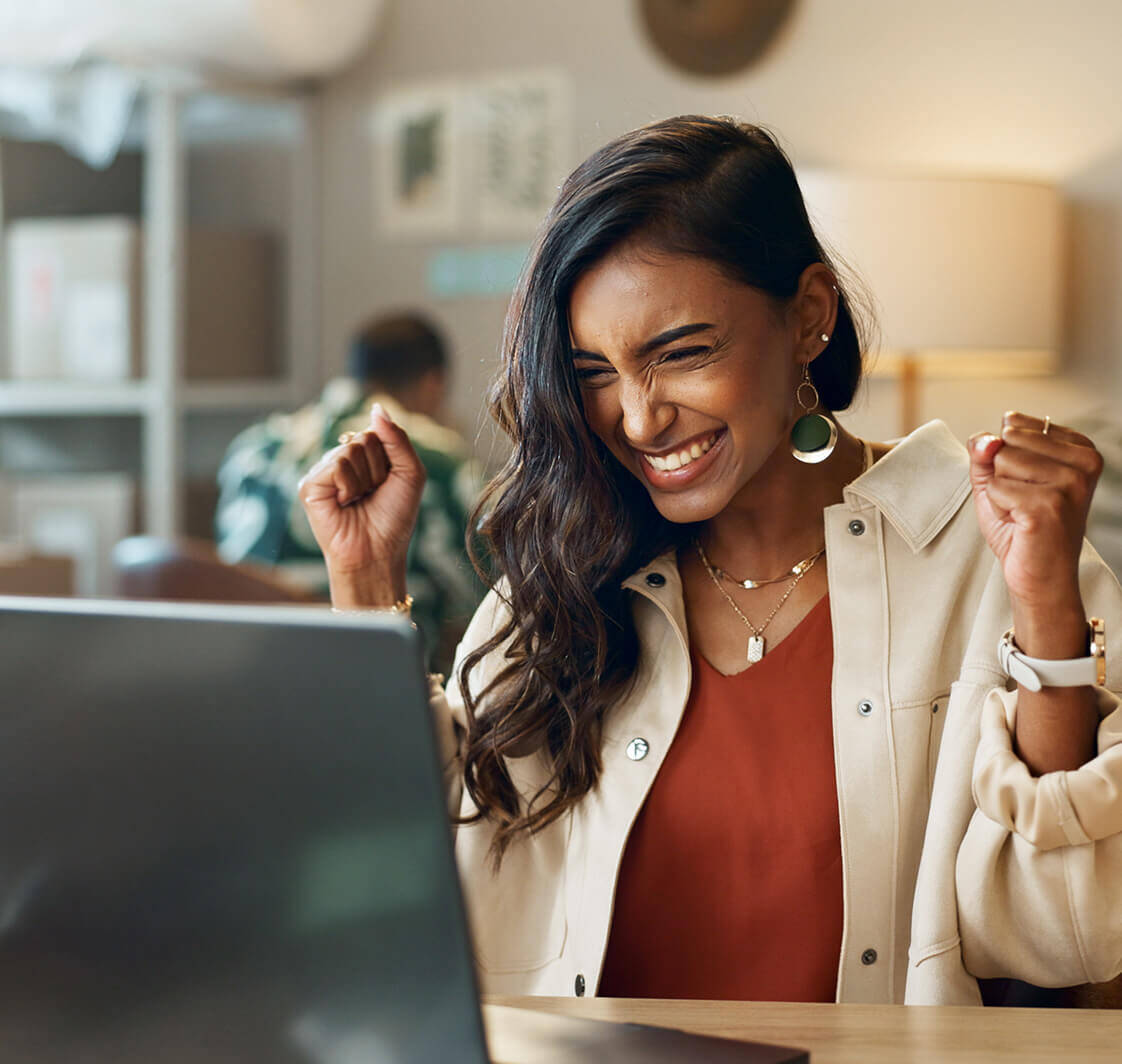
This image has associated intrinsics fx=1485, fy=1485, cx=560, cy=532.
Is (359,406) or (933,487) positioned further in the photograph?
(359,406)

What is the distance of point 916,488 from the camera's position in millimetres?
1267

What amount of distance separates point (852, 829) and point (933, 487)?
300 millimetres

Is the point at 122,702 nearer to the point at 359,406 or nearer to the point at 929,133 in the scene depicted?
the point at 359,406

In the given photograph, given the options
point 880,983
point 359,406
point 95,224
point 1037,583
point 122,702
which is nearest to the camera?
point 122,702

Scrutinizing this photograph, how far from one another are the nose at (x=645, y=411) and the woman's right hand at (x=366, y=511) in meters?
0.24

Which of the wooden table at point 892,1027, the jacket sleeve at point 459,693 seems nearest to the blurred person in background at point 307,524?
the jacket sleeve at point 459,693

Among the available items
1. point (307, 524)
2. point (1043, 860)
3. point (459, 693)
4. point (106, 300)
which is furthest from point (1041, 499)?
point (106, 300)

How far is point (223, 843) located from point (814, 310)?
82 centimetres

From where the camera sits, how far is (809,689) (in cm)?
125

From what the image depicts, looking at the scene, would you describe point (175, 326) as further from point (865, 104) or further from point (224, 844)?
point (224, 844)

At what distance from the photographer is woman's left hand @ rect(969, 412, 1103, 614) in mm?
995

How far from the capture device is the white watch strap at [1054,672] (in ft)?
3.29

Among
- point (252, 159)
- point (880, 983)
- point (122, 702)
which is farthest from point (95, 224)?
point (122, 702)

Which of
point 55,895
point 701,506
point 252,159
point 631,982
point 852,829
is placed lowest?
point 631,982
